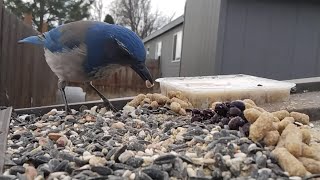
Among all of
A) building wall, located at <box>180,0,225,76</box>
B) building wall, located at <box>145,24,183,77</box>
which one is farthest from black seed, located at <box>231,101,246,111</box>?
building wall, located at <box>145,24,183,77</box>

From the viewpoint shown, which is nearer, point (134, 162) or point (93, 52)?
point (134, 162)

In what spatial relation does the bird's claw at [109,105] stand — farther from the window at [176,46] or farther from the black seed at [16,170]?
the window at [176,46]

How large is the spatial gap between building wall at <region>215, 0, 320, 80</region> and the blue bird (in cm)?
430

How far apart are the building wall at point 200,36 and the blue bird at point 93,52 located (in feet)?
Result: 14.0

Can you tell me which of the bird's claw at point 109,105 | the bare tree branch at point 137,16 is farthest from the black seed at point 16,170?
the bare tree branch at point 137,16

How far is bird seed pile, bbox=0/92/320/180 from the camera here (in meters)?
1.14

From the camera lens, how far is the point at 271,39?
6.73 metres

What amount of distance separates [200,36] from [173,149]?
21.4ft

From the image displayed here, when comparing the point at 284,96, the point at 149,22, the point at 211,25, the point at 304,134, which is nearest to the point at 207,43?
the point at 211,25

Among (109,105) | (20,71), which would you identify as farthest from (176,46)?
(109,105)

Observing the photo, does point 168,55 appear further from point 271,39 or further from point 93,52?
point 93,52

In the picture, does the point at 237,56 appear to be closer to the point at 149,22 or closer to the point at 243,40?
the point at 243,40

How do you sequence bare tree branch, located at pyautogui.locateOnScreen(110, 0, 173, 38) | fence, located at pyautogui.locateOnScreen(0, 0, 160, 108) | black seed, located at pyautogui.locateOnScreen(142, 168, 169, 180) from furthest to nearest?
bare tree branch, located at pyautogui.locateOnScreen(110, 0, 173, 38)
fence, located at pyautogui.locateOnScreen(0, 0, 160, 108)
black seed, located at pyautogui.locateOnScreen(142, 168, 169, 180)

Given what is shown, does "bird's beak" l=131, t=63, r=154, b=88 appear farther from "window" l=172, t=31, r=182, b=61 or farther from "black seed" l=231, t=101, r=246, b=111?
"window" l=172, t=31, r=182, b=61
